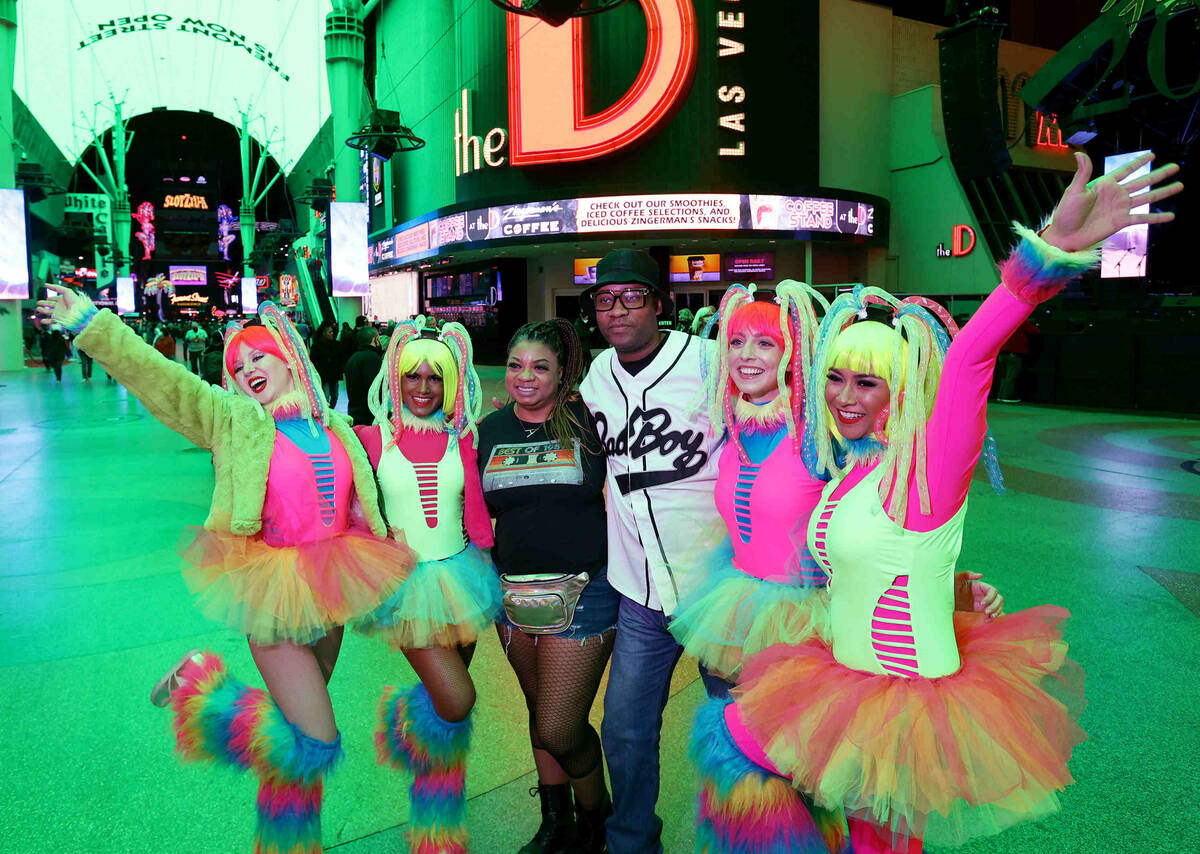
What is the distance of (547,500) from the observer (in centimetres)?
285

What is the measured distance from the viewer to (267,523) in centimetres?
278

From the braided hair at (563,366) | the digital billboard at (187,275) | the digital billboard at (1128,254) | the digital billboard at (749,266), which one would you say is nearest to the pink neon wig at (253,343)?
the braided hair at (563,366)

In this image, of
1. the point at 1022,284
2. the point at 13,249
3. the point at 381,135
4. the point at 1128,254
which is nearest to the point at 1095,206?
the point at 1022,284

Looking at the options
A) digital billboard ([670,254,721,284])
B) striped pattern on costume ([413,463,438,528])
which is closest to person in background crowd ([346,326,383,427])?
striped pattern on costume ([413,463,438,528])

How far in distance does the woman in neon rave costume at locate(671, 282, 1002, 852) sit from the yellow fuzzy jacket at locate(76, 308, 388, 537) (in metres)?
1.42

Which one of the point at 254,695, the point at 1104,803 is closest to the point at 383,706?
the point at 254,695

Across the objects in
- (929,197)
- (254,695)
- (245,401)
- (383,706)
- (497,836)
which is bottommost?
(497,836)

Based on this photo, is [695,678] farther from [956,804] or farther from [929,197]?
[929,197]

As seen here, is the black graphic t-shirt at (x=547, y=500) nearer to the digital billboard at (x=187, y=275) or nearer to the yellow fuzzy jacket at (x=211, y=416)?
the yellow fuzzy jacket at (x=211, y=416)

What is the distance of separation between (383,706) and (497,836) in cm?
64

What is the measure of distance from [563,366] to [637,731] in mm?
1261

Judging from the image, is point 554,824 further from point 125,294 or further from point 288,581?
point 125,294

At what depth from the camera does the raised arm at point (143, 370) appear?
2547 mm

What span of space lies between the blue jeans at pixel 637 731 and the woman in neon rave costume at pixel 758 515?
0.72ft
